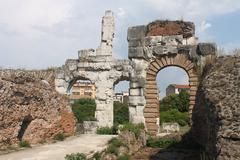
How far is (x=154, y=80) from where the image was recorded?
16797 mm

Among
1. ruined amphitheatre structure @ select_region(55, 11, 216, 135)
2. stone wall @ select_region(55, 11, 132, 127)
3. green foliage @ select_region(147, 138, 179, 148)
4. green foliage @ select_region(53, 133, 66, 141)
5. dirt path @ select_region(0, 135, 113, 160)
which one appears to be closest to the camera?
dirt path @ select_region(0, 135, 113, 160)

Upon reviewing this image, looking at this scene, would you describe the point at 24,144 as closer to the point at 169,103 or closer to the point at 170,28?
the point at 170,28

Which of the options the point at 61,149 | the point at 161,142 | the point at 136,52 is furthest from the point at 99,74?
the point at 61,149

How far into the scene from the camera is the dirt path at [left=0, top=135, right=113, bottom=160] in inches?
360

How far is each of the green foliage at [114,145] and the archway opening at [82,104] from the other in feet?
14.3

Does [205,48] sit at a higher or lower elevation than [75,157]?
higher

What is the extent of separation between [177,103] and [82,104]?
1190 centimetres

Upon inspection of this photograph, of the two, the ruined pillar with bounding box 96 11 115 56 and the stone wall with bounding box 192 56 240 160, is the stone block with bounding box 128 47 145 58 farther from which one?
the stone wall with bounding box 192 56 240 160

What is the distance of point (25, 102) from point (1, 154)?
183 cm

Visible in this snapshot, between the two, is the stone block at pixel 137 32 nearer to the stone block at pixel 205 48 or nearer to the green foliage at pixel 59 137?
the stone block at pixel 205 48

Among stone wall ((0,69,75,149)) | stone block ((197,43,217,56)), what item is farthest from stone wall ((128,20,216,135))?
stone wall ((0,69,75,149))

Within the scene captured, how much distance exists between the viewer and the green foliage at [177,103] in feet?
123

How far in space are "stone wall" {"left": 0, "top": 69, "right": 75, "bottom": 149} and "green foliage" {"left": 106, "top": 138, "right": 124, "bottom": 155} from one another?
1964mm

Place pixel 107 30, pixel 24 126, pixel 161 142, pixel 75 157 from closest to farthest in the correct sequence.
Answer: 1. pixel 75 157
2. pixel 24 126
3. pixel 161 142
4. pixel 107 30
